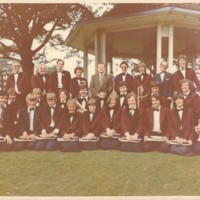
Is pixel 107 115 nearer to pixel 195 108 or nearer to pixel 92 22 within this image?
pixel 195 108

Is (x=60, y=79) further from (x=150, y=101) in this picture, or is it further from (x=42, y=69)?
(x=150, y=101)

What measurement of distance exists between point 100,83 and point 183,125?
1.39 meters

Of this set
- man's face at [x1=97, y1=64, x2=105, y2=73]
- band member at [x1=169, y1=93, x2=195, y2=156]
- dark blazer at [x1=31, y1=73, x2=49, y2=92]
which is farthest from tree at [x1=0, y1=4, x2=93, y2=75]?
band member at [x1=169, y1=93, x2=195, y2=156]

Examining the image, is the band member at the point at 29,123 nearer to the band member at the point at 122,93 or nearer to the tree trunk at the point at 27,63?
the tree trunk at the point at 27,63

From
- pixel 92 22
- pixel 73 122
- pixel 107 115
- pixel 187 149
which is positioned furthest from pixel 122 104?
pixel 92 22

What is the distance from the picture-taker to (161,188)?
5367 mm

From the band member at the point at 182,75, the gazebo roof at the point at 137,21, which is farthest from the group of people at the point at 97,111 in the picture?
the gazebo roof at the point at 137,21

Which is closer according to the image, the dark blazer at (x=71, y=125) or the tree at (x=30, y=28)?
the dark blazer at (x=71, y=125)

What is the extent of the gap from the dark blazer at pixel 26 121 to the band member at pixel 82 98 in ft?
2.03

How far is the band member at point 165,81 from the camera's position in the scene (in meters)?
6.00

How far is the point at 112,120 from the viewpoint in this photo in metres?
5.97

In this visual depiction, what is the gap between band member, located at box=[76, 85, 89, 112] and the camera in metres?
5.99

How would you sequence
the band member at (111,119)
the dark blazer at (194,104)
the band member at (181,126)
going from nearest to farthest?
the band member at (181,126)
the dark blazer at (194,104)
the band member at (111,119)

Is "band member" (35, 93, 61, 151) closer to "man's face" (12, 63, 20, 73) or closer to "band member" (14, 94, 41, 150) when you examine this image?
"band member" (14, 94, 41, 150)
